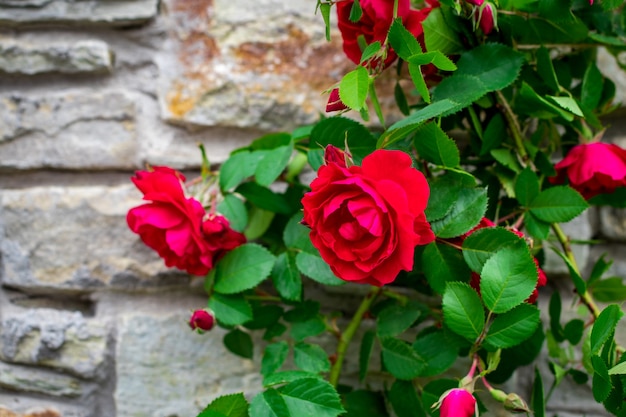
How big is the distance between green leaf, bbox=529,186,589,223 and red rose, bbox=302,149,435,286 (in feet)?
0.72

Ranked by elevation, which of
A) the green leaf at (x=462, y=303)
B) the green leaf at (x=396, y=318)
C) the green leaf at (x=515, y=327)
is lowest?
the green leaf at (x=396, y=318)

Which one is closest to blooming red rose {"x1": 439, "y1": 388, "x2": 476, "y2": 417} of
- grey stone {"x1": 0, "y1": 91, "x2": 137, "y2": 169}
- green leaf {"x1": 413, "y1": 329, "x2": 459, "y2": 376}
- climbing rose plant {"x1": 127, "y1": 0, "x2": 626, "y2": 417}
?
climbing rose plant {"x1": 127, "y1": 0, "x2": 626, "y2": 417}

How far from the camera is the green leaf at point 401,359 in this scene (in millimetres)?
681

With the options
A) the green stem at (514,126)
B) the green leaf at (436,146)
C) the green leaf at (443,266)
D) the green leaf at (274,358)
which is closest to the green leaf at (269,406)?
the green leaf at (274,358)

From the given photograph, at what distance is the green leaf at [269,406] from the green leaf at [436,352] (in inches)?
6.6

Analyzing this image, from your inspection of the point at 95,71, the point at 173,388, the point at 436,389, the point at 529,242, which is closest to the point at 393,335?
the point at 436,389

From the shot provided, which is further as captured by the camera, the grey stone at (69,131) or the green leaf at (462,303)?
the grey stone at (69,131)

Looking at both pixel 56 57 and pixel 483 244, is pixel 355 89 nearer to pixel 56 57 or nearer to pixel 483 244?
pixel 483 244

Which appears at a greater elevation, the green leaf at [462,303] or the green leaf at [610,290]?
the green leaf at [462,303]

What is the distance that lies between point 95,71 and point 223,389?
0.52 m

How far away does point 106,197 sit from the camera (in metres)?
0.88

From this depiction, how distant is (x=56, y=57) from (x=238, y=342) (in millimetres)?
514

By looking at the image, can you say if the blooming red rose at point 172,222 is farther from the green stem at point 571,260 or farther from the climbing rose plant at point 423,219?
the green stem at point 571,260

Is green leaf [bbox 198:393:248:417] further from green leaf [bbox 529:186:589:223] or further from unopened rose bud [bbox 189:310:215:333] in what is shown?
green leaf [bbox 529:186:589:223]
